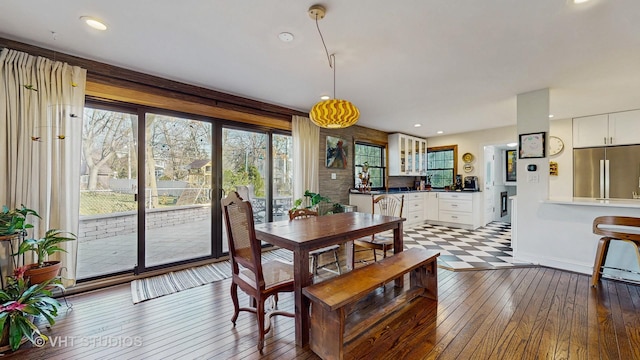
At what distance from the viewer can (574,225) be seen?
10.2 ft

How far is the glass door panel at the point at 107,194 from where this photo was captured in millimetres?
2713

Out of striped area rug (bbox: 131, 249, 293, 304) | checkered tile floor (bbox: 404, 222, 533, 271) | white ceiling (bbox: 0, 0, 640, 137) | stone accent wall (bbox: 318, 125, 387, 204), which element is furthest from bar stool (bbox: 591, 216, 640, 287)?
striped area rug (bbox: 131, 249, 293, 304)

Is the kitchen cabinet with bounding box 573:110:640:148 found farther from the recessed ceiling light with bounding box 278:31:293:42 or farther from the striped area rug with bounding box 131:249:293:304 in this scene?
the striped area rug with bounding box 131:249:293:304

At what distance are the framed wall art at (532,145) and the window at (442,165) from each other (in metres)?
3.03

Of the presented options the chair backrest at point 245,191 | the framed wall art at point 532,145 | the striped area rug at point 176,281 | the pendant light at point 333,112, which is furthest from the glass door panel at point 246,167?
the framed wall art at point 532,145

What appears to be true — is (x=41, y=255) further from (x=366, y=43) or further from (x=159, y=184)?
(x=366, y=43)

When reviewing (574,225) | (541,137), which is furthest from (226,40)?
(574,225)

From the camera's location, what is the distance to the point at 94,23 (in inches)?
77.7

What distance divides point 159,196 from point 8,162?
1.25m

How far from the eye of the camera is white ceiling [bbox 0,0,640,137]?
1.80 metres

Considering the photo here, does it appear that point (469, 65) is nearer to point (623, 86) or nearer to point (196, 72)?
point (623, 86)

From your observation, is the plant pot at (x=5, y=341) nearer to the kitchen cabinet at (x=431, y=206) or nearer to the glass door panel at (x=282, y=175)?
the glass door panel at (x=282, y=175)

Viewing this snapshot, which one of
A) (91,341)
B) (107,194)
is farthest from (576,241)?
(107,194)

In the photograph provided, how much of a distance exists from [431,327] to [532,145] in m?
2.84
